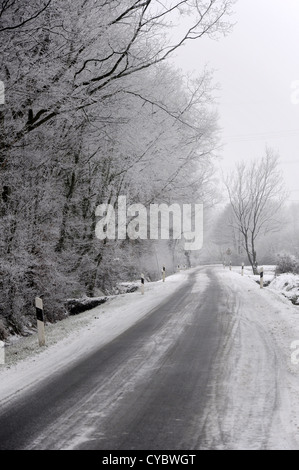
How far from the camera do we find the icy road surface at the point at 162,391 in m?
3.97

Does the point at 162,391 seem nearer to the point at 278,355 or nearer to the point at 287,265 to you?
the point at 278,355

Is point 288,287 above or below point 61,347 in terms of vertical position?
above

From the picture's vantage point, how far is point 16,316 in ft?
42.3

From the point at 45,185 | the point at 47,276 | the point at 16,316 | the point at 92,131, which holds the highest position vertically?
the point at 92,131

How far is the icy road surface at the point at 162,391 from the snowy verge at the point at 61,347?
0.05 metres

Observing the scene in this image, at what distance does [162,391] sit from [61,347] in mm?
3957

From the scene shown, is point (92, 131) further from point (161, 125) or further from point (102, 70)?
point (161, 125)

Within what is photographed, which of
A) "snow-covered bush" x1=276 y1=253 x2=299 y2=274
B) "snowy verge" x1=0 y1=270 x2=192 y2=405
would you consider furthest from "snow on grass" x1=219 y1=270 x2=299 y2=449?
"snow-covered bush" x1=276 y1=253 x2=299 y2=274

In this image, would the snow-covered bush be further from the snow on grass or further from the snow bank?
the snow on grass

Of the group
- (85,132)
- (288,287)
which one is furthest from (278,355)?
(288,287)

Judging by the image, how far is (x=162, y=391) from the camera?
5320 millimetres

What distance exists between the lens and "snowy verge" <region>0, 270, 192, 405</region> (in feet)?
21.2
